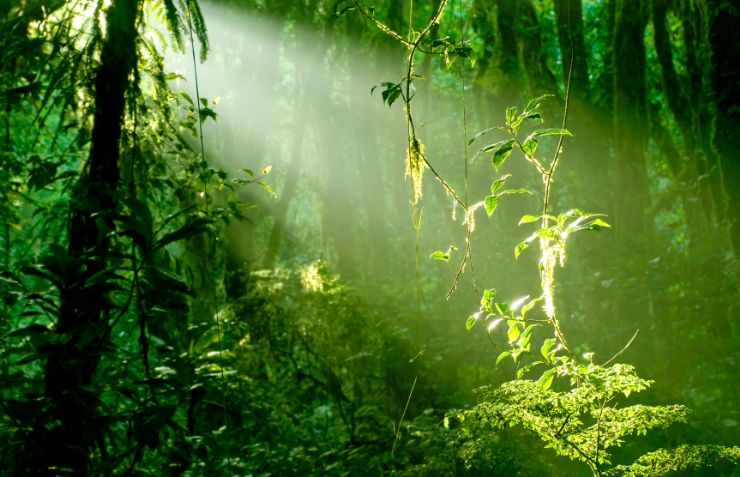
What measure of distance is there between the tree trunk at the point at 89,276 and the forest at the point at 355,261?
0.03ft

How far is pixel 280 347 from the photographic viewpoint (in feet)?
18.0

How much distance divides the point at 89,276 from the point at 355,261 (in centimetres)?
649

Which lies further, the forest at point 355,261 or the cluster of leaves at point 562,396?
the forest at point 355,261

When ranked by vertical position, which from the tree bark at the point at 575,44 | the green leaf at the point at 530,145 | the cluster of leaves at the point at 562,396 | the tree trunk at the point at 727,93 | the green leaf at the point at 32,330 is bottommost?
the green leaf at the point at 32,330

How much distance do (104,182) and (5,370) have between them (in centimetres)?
168

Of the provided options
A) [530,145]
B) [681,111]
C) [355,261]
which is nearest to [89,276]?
[530,145]

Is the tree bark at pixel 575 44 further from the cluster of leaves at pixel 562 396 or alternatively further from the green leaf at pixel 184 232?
the green leaf at pixel 184 232

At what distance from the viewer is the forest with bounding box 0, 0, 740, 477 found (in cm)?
226

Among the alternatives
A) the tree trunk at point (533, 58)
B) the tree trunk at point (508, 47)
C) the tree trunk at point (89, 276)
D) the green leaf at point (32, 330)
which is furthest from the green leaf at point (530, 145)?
the tree trunk at point (508, 47)

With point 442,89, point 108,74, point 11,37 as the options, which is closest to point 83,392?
point 108,74

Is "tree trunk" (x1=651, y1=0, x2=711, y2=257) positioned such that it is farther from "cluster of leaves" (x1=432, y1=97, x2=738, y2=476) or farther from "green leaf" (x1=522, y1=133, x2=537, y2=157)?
"green leaf" (x1=522, y1=133, x2=537, y2=157)

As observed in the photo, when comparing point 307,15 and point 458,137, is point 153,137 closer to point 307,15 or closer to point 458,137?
point 307,15

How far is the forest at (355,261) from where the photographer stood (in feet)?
7.41

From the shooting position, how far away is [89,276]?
7.60 ft
